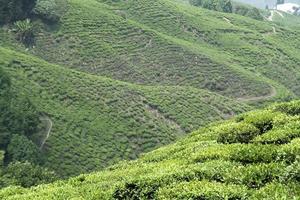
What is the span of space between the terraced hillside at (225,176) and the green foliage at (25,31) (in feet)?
349

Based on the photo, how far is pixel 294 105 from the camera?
2628cm

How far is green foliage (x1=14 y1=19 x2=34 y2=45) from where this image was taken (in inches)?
4899

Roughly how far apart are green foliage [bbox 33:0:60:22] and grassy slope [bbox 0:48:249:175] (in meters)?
34.9

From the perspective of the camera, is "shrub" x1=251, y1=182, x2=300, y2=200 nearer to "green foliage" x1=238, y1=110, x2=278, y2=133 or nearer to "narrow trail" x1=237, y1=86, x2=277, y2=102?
"green foliage" x1=238, y1=110, x2=278, y2=133

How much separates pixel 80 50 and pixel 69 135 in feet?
164

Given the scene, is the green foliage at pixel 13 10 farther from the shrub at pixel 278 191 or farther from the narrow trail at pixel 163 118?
the shrub at pixel 278 191

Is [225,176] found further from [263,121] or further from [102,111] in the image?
[102,111]

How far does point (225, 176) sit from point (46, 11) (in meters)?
128

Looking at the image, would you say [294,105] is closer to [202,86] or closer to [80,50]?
[202,86]

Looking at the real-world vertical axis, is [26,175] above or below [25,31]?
above

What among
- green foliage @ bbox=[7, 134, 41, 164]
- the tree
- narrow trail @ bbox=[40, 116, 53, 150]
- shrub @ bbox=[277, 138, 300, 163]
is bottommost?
narrow trail @ bbox=[40, 116, 53, 150]

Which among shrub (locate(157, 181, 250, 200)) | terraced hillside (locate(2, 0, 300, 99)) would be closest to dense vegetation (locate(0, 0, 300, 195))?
shrub (locate(157, 181, 250, 200))

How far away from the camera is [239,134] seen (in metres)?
23.5

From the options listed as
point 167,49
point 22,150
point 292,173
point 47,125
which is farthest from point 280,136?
point 167,49
